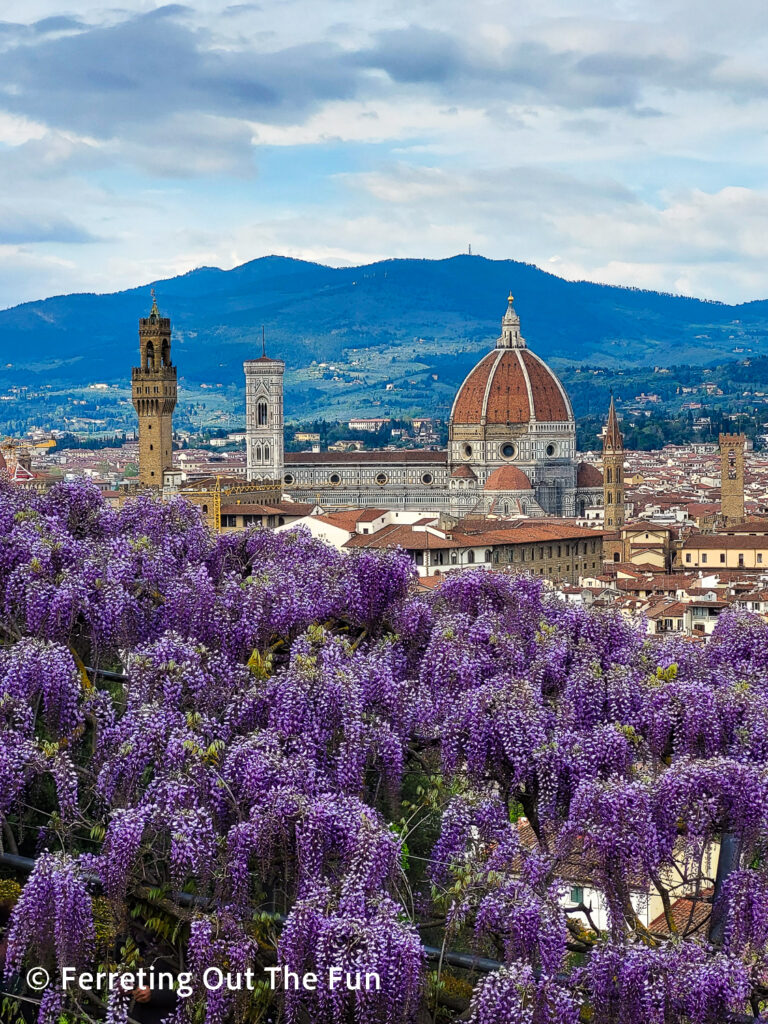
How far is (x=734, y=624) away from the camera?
16641 millimetres

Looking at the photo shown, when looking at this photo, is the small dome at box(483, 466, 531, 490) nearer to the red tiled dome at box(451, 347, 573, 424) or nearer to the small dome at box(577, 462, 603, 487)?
the small dome at box(577, 462, 603, 487)

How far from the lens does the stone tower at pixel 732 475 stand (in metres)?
92.8

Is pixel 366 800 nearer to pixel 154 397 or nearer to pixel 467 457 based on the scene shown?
pixel 154 397

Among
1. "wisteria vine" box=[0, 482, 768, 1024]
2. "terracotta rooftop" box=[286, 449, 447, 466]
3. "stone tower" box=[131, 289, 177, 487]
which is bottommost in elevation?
"wisteria vine" box=[0, 482, 768, 1024]

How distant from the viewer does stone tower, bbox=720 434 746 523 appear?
9275cm

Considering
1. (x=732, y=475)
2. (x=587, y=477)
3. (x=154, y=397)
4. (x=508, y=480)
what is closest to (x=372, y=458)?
(x=587, y=477)

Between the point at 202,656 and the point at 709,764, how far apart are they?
4141 mm

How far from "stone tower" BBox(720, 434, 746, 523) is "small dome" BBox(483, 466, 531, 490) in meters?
10.3

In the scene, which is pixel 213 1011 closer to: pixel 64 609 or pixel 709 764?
pixel 709 764

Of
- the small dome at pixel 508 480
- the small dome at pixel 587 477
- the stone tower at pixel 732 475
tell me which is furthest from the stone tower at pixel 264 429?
the stone tower at pixel 732 475

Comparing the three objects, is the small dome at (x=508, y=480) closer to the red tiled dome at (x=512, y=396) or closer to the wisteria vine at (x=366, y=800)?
the red tiled dome at (x=512, y=396)

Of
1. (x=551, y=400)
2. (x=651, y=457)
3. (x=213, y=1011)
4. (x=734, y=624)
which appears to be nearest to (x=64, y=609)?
(x=213, y=1011)

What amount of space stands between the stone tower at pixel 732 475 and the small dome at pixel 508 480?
1028cm

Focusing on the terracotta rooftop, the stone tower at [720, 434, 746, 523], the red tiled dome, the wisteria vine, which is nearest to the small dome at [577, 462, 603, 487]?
the red tiled dome
